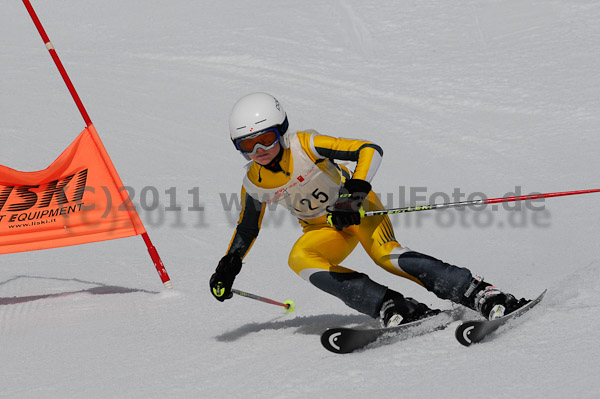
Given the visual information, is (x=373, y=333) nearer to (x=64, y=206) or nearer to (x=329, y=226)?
(x=329, y=226)

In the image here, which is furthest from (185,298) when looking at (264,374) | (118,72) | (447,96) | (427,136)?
(118,72)

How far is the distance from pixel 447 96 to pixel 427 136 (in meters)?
1.35

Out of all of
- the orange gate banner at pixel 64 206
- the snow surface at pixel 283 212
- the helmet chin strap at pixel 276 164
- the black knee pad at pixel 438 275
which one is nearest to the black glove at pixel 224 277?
the snow surface at pixel 283 212

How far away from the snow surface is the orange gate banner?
1.49 feet

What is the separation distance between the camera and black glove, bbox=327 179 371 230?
3.98 m

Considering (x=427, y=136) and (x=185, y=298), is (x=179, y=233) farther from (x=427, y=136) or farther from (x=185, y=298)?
(x=427, y=136)

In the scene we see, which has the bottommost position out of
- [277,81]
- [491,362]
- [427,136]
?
[491,362]

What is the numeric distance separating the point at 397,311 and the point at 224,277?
3.49ft

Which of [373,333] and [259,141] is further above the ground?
[259,141]

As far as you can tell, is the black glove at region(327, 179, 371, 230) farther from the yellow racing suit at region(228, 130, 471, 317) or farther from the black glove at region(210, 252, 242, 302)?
the black glove at region(210, 252, 242, 302)

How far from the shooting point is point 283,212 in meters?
8.27

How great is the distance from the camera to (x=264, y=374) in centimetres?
373

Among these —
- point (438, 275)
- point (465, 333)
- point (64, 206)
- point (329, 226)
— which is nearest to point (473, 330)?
point (465, 333)

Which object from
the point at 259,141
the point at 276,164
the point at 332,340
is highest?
the point at 259,141
